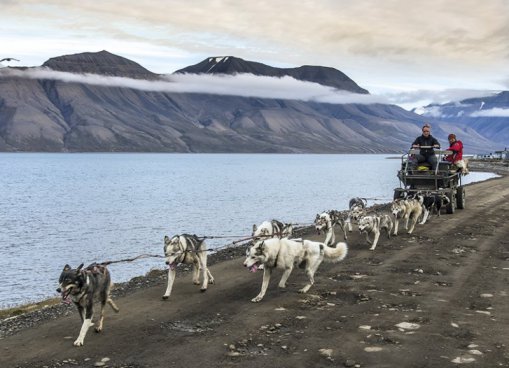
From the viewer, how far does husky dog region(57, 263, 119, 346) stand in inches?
416

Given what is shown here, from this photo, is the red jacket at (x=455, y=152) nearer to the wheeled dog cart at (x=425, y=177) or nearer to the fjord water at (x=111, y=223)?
the wheeled dog cart at (x=425, y=177)

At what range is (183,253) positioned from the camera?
569 inches

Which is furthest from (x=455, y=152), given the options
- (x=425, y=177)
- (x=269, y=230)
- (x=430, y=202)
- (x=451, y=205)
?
(x=269, y=230)

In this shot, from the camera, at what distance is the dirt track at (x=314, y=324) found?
1014 centimetres

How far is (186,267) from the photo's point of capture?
20.3 metres

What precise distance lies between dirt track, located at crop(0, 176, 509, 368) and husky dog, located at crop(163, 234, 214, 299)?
1.95 ft

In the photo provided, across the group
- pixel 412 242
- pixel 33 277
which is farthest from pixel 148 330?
pixel 33 277

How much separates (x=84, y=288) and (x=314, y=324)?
16.8 ft

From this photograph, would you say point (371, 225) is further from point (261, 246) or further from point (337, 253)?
point (261, 246)

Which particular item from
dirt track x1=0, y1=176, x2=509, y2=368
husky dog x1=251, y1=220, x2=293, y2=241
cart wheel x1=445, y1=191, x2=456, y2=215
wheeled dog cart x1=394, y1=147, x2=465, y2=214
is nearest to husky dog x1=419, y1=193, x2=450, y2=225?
wheeled dog cart x1=394, y1=147, x2=465, y2=214

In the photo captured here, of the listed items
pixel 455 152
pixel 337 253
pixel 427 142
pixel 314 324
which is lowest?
pixel 314 324

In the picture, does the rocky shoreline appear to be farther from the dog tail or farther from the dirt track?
the dog tail

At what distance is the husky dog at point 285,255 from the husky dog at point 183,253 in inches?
77.1

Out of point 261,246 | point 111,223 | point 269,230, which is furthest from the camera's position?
point 111,223
